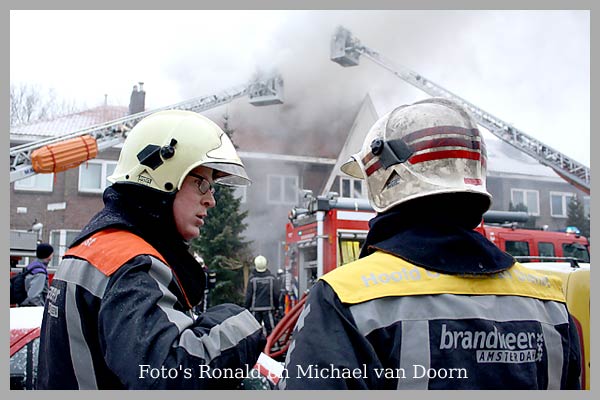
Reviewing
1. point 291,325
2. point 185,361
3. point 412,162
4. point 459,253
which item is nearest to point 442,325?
point 459,253

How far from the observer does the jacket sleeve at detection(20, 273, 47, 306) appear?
6.46 metres

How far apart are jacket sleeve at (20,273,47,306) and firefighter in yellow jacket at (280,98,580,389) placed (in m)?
5.82

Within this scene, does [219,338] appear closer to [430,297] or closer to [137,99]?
[430,297]

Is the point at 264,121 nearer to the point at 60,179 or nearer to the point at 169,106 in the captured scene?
the point at 169,106

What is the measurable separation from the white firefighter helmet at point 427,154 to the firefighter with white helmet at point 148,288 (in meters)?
0.60

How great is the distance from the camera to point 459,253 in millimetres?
1532

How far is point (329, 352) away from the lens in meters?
1.32

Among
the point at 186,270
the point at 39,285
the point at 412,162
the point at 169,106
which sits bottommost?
the point at 39,285

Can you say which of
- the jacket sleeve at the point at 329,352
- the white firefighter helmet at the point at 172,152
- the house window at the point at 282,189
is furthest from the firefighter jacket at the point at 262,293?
the house window at the point at 282,189

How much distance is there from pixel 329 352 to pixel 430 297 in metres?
0.32

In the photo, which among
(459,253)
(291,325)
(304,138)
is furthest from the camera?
(304,138)

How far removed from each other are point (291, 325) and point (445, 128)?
5862 mm

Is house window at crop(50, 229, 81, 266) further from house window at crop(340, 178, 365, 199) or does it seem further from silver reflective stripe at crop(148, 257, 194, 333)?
silver reflective stripe at crop(148, 257, 194, 333)

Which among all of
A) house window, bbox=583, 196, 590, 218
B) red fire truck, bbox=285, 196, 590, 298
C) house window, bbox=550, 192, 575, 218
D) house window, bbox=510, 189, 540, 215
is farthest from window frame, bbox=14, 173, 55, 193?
house window, bbox=583, 196, 590, 218
